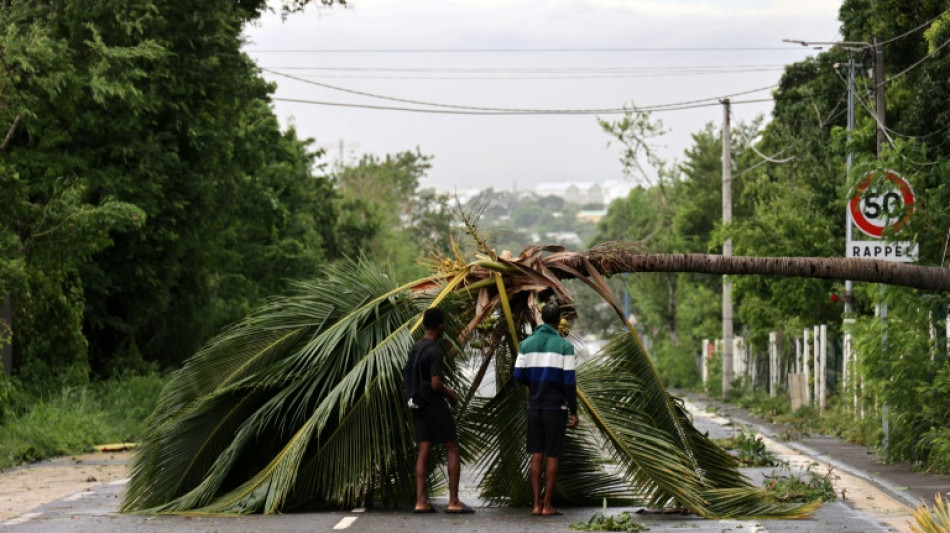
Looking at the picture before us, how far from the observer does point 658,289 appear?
205ft

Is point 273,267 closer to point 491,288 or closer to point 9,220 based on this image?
point 9,220

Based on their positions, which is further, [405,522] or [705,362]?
[705,362]

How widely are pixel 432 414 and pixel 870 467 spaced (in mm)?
7856

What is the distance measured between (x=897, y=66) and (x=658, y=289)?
3266 centimetres

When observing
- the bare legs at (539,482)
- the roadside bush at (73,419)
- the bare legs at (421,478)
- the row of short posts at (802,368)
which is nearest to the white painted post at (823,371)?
the row of short posts at (802,368)

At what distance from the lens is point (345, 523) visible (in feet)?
40.5

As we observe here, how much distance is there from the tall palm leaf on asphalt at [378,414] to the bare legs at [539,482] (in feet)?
1.46

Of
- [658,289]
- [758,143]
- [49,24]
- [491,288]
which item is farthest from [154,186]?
[658,289]

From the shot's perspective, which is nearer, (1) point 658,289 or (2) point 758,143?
(2) point 758,143

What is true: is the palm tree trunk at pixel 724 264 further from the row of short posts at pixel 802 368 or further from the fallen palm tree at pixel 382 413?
the row of short posts at pixel 802 368

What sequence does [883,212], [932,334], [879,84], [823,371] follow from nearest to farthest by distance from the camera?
1. [883,212]
2. [932,334]
3. [879,84]
4. [823,371]

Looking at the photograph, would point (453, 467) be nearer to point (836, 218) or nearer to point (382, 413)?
point (382, 413)

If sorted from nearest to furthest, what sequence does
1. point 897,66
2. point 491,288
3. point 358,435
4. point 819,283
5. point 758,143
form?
1. point 358,435
2. point 491,288
3. point 897,66
4. point 819,283
5. point 758,143

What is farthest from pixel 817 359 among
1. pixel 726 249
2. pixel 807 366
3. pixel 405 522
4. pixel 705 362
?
pixel 405 522
